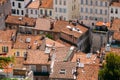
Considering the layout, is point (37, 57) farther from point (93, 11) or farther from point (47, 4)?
point (47, 4)

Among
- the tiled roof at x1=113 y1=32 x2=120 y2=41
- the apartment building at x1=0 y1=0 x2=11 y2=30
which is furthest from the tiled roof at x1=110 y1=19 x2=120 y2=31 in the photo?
the apartment building at x1=0 y1=0 x2=11 y2=30

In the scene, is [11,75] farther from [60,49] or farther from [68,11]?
[68,11]

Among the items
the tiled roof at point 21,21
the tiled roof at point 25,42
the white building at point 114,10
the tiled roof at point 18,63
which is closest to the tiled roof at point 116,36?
the tiled roof at point 25,42

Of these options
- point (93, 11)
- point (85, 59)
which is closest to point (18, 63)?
point (85, 59)

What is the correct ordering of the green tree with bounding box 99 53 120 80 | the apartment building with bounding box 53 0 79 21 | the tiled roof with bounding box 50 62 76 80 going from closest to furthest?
the green tree with bounding box 99 53 120 80
the tiled roof with bounding box 50 62 76 80
the apartment building with bounding box 53 0 79 21

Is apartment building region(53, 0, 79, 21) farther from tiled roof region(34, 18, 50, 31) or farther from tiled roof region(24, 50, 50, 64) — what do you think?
tiled roof region(24, 50, 50, 64)

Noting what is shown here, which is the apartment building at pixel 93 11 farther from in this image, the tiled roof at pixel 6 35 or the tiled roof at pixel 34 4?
the tiled roof at pixel 6 35
